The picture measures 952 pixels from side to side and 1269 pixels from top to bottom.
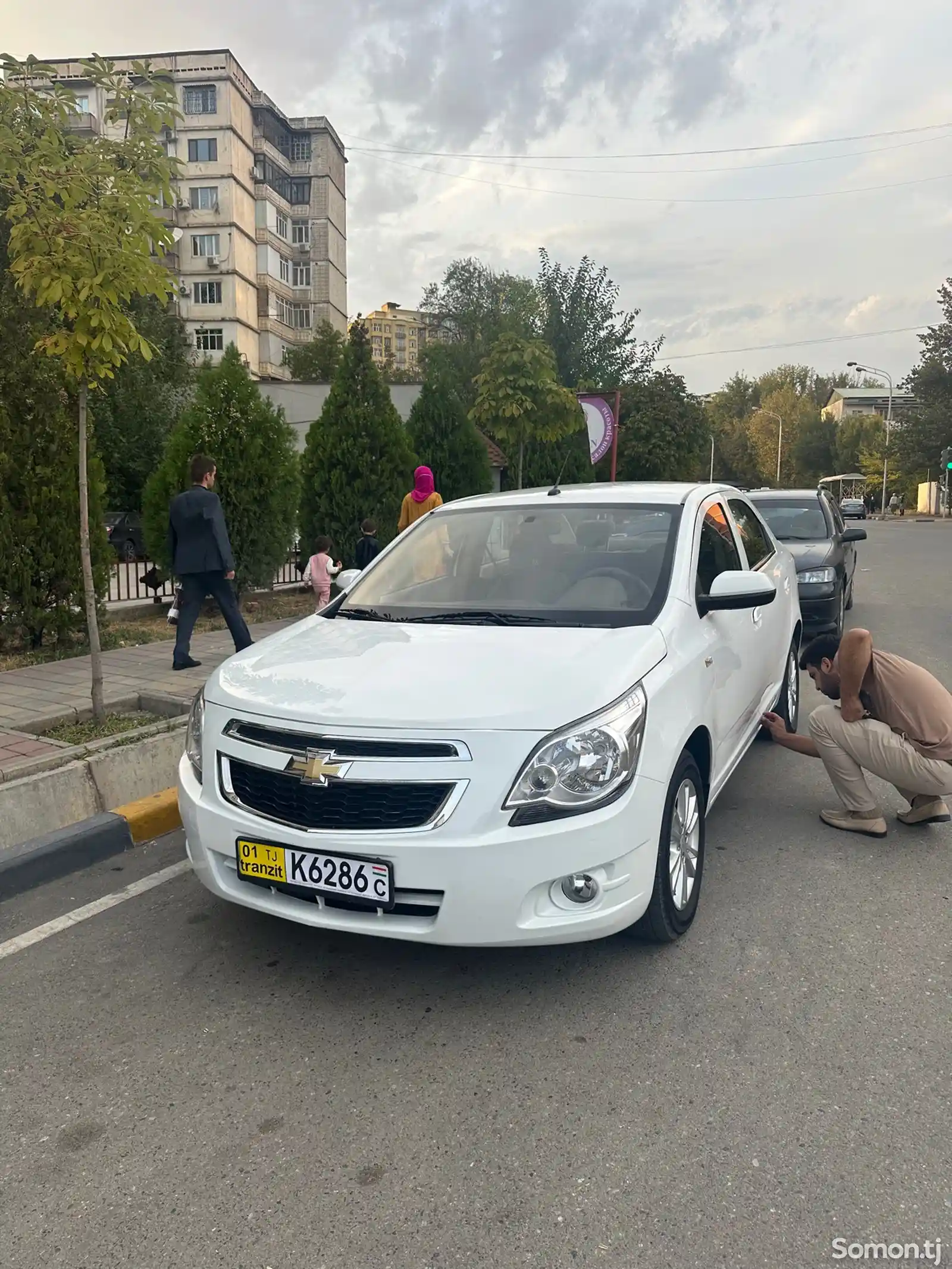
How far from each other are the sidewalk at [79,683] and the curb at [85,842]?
0.72 meters

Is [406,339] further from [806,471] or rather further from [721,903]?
[721,903]

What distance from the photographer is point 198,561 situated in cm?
765

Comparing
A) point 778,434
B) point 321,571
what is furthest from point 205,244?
point 778,434

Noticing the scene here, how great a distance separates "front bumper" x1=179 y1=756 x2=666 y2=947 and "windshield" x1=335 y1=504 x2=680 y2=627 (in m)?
0.98

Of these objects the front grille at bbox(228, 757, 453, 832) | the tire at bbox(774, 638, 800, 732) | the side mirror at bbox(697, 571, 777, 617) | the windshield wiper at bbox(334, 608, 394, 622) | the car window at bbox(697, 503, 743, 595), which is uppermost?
the car window at bbox(697, 503, 743, 595)

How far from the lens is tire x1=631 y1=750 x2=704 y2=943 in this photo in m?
3.20

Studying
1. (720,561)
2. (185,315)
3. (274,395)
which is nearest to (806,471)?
(185,315)

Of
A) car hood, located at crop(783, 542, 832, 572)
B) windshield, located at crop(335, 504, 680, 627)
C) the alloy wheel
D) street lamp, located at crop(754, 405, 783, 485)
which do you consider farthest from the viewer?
street lamp, located at crop(754, 405, 783, 485)

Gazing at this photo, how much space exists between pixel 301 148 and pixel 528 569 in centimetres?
6818

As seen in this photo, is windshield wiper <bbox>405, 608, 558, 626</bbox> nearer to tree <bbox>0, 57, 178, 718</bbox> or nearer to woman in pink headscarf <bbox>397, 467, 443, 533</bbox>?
tree <bbox>0, 57, 178, 718</bbox>

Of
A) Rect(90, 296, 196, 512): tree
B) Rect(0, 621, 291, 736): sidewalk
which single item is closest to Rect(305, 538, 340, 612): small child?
Rect(0, 621, 291, 736): sidewalk

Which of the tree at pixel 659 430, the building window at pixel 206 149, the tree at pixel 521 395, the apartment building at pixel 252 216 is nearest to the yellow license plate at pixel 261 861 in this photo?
the tree at pixel 521 395

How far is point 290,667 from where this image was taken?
3.45m

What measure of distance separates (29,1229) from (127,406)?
2618 cm
